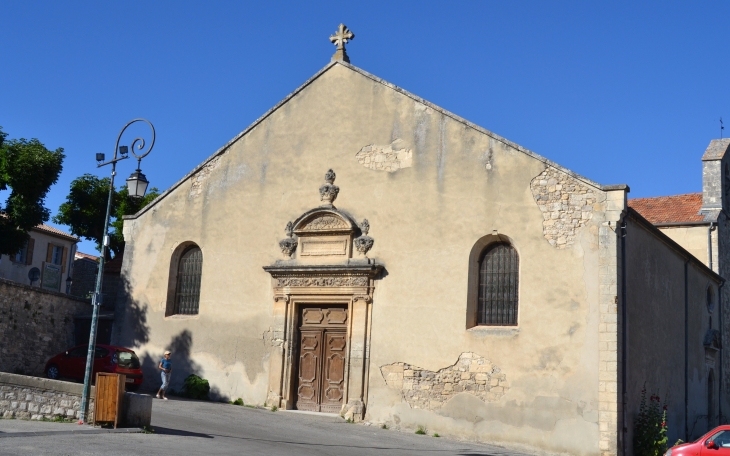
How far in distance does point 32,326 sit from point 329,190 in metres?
9.09

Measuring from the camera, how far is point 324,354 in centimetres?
1892

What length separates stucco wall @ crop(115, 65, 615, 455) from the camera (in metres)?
16.1

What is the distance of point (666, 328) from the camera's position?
19.2 meters

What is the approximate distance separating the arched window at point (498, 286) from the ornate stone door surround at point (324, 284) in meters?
2.41

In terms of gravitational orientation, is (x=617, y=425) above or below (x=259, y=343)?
below

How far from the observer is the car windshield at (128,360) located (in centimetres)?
1959

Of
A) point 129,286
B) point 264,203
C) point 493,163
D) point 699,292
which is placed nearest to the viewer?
point 493,163

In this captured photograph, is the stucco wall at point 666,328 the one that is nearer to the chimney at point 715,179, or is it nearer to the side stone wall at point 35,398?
the chimney at point 715,179

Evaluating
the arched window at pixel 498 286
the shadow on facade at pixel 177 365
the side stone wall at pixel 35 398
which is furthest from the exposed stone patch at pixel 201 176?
the arched window at pixel 498 286

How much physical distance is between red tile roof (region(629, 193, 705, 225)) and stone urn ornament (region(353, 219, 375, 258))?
12.6 metres

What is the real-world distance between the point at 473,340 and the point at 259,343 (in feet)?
17.7

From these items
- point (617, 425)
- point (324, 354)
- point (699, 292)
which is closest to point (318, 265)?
point (324, 354)

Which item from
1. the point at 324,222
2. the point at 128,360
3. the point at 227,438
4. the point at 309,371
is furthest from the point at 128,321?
the point at 227,438

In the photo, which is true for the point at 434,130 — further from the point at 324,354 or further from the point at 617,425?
the point at 617,425
